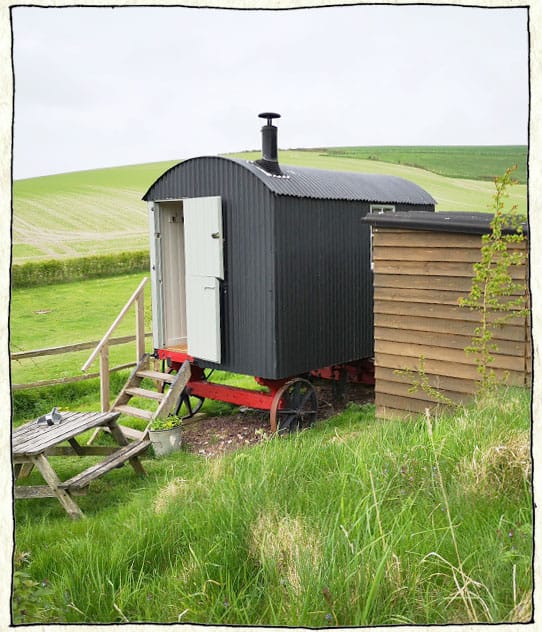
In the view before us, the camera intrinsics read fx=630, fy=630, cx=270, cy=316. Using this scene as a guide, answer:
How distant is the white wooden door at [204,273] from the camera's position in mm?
8961

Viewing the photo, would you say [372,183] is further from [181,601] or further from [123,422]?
[181,601]

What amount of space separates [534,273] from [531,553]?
1269 millimetres

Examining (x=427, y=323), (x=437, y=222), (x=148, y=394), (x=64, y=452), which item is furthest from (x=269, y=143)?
(x=64, y=452)

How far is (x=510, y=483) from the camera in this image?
3.59 meters

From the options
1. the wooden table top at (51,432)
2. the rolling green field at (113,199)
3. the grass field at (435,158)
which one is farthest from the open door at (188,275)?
the grass field at (435,158)

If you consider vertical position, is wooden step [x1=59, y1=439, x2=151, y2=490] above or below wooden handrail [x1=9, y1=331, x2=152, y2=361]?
below

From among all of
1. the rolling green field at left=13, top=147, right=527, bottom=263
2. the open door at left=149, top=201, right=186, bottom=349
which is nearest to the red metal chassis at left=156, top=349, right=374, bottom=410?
the open door at left=149, top=201, right=186, bottom=349

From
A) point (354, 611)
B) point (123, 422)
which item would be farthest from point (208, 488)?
point (123, 422)

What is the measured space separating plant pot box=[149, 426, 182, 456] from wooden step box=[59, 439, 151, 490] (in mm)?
1112

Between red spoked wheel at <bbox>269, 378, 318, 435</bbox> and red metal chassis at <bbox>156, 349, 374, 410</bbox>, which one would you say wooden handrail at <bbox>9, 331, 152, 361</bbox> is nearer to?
red metal chassis at <bbox>156, 349, 374, 410</bbox>

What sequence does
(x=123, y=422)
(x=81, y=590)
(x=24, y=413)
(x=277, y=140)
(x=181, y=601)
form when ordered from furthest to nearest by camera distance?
1. (x=24, y=413)
2. (x=123, y=422)
3. (x=277, y=140)
4. (x=81, y=590)
5. (x=181, y=601)

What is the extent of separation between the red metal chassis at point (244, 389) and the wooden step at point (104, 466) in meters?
2.35

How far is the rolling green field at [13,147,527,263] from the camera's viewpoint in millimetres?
19484

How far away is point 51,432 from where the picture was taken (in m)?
6.38
